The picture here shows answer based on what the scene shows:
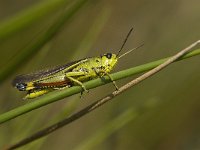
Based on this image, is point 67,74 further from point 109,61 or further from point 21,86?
point 21,86

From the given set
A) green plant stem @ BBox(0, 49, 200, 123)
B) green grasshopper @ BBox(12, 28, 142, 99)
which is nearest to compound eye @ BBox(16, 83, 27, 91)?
green grasshopper @ BBox(12, 28, 142, 99)

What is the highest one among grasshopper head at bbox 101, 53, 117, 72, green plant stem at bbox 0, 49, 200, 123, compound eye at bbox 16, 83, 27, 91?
compound eye at bbox 16, 83, 27, 91

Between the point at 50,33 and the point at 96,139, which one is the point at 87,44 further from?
the point at 50,33

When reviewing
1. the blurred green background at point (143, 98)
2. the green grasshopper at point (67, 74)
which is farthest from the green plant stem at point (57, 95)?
the green grasshopper at point (67, 74)

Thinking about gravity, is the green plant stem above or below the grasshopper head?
below

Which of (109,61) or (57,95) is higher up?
(109,61)

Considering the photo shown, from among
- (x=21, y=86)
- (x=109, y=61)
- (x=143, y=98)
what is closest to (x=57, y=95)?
(x=21, y=86)

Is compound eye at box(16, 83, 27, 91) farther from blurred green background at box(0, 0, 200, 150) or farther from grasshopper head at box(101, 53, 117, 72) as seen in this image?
Answer: grasshopper head at box(101, 53, 117, 72)

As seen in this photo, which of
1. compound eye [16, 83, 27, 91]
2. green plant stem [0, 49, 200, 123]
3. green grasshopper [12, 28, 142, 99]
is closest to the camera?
green plant stem [0, 49, 200, 123]

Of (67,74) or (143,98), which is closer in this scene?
(67,74)
